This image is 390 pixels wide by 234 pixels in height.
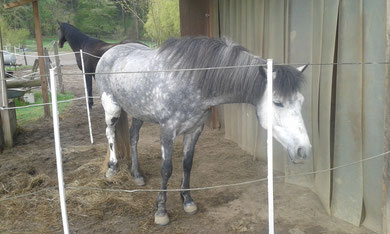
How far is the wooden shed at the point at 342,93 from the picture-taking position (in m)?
2.59

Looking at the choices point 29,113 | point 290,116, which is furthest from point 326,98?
point 29,113

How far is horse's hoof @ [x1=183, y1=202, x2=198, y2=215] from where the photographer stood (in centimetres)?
319

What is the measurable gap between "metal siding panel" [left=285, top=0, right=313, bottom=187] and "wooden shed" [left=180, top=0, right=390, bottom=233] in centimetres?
1

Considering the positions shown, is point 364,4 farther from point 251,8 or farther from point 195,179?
point 195,179

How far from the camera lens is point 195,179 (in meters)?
4.09

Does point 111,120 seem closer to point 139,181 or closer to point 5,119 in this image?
point 139,181

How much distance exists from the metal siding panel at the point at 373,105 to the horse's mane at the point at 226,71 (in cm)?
67

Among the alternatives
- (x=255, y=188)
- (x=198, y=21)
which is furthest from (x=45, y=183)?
(x=198, y=21)

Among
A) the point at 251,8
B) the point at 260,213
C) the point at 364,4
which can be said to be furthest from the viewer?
the point at 251,8

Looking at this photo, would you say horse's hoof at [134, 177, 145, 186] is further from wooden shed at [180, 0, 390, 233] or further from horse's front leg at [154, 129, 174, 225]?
wooden shed at [180, 0, 390, 233]

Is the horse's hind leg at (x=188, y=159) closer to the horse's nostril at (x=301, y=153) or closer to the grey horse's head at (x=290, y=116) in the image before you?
the grey horse's head at (x=290, y=116)

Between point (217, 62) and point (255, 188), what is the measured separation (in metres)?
1.68

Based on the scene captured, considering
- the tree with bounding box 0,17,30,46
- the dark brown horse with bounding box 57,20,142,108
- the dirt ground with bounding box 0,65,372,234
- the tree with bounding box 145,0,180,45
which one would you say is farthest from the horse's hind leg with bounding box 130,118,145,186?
the tree with bounding box 0,17,30,46

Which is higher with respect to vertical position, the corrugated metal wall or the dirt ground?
the corrugated metal wall
